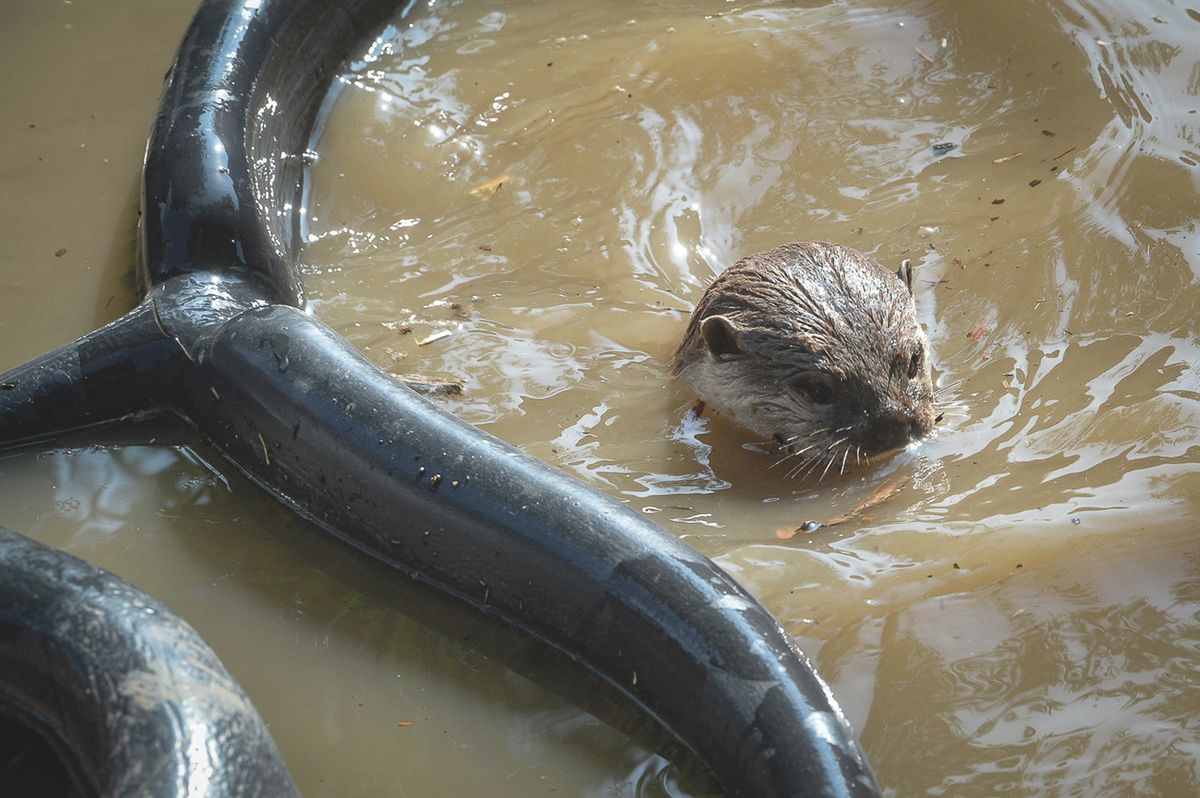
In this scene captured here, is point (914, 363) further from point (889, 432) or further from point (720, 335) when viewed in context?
point (720, 335)

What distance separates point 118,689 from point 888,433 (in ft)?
9.70

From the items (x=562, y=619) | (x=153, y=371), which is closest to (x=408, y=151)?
(x=153, y=371)

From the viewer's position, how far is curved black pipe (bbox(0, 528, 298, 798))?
3.06 m

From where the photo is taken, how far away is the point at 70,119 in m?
6.94

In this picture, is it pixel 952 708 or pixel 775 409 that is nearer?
pixel 952 708

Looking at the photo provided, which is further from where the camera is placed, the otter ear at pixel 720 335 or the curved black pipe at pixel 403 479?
the otter ear at pixel 720 335

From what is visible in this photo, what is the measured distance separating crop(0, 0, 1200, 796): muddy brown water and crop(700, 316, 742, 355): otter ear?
309mm

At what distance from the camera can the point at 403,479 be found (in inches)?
166

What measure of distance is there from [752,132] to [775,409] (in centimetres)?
198

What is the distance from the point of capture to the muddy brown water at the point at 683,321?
3.65 m

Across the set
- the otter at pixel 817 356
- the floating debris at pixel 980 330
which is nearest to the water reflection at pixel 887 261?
the floating debris at pixel 980 330

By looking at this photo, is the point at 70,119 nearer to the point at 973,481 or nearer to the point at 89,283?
the point at 89,283

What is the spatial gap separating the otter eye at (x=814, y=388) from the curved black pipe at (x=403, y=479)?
1.37 meters

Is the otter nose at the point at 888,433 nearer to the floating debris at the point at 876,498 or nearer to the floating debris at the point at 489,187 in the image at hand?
the floating debris at the point at 876,498
